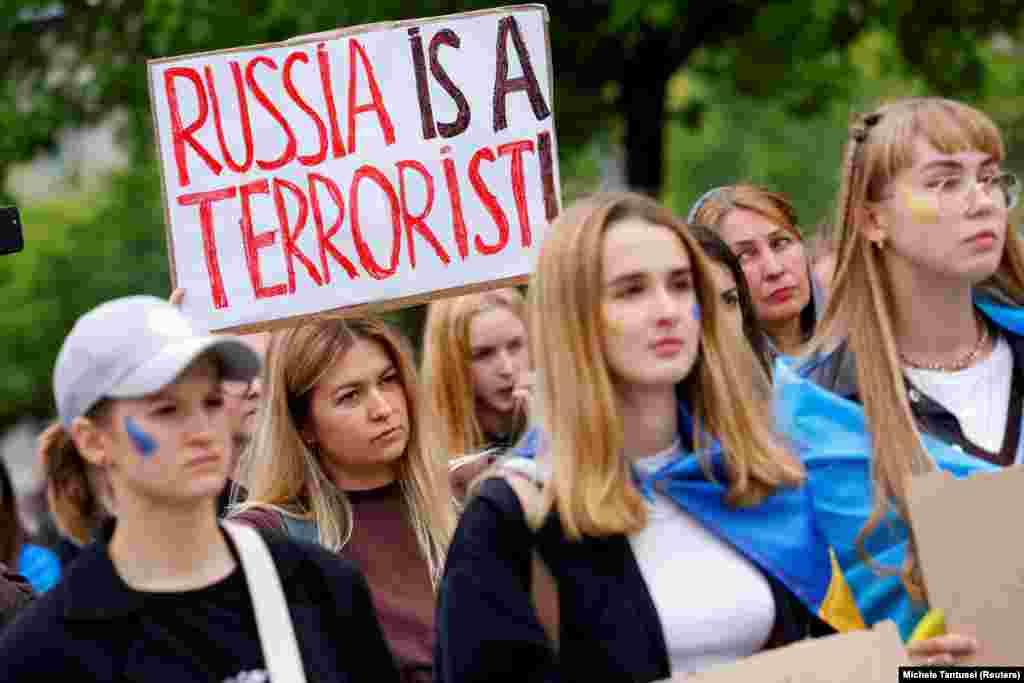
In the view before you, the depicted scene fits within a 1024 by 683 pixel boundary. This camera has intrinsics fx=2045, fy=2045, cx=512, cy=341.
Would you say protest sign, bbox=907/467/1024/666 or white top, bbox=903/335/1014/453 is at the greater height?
white top, bbox=903/335/1014/453

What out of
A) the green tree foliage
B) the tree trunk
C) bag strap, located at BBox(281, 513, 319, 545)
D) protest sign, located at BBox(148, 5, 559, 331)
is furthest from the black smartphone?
the green tree foliage

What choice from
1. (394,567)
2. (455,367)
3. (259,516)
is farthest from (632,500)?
(455,367)

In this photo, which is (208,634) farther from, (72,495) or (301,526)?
(72,495)

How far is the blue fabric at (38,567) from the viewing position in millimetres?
7098

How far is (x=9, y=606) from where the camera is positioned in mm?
4820

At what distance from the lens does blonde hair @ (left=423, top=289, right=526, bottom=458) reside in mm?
6414

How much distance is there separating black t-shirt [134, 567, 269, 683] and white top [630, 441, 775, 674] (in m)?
0.75

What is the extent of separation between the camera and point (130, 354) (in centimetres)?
358

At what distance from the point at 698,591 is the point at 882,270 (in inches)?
42.1

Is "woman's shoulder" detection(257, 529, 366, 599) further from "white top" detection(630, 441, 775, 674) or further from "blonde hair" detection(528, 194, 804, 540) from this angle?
"white top" detection(630, 441, 775, 674)

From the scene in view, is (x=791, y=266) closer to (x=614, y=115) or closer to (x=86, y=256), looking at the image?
(x=614, y=115)

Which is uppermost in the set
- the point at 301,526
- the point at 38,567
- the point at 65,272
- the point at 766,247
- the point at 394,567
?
the point at 766,247

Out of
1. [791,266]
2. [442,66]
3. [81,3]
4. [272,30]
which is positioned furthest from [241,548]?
[81,3]

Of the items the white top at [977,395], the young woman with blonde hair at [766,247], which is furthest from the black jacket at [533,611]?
the young woman with blonde hair at [766,247]
